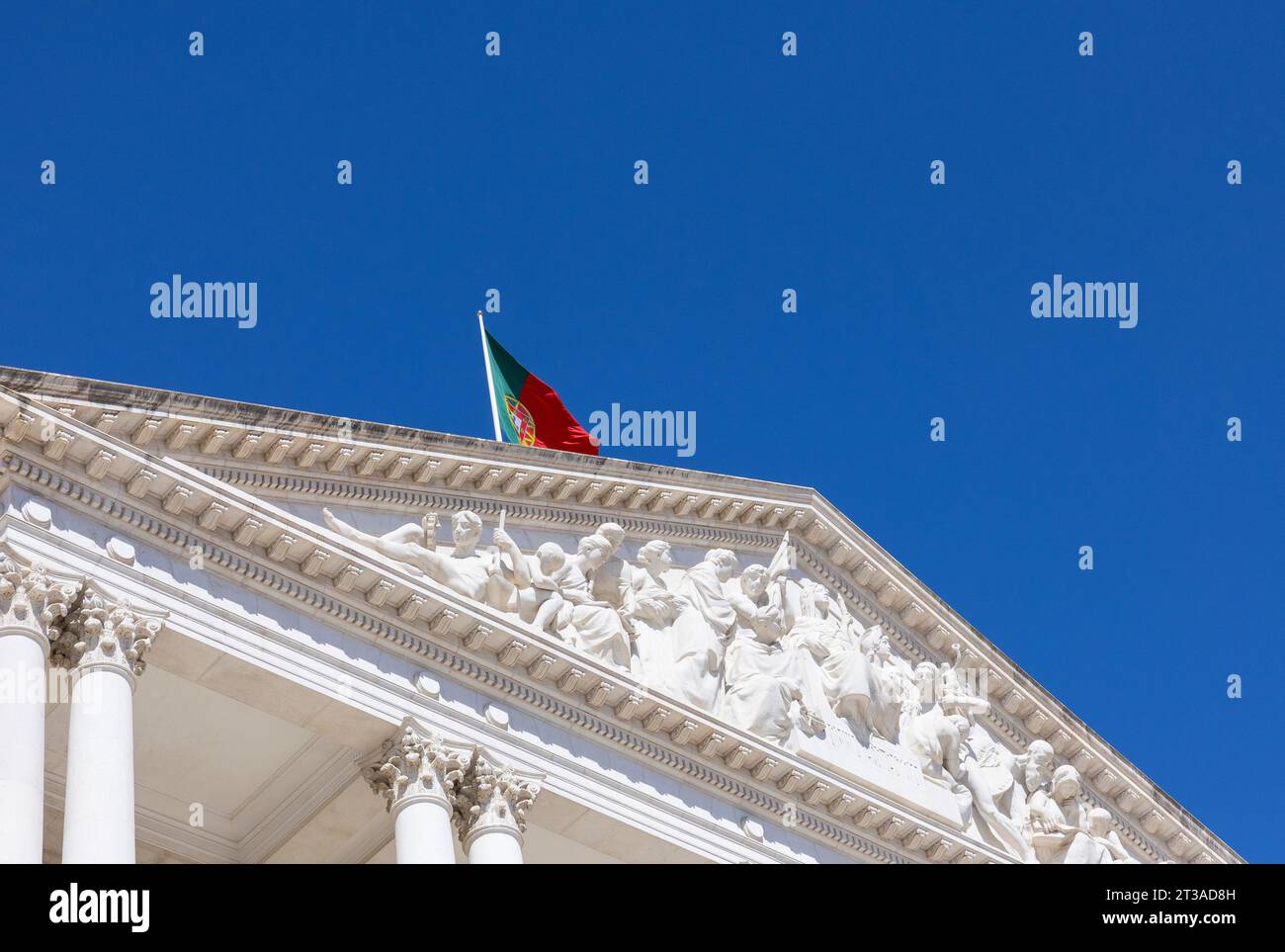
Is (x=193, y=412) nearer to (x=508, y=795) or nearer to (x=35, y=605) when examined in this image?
(x=35, y=605)

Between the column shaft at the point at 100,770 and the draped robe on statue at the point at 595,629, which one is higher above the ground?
the draped robe on statue at the point at 595,629

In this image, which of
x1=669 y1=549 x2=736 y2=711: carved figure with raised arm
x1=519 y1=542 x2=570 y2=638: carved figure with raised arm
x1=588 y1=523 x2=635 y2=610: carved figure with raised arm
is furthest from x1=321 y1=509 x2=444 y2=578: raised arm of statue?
x1=669 y1=549 x2=736 y2=711: carved figure with raised arm

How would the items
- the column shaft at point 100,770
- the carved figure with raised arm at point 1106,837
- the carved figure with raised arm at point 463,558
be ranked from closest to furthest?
the column shaft at point 100,770, the carved figure with raised arm at point 463,558, the carved figure with raised arm at point 1106,837

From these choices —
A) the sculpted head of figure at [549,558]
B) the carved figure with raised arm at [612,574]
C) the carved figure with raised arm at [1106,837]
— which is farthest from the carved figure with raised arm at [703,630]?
the carved figure with raised arm at [1106,837]

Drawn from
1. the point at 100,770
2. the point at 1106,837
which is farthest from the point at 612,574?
the point at 1106,837

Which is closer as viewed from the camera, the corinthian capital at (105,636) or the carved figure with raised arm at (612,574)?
the corinthian capital at (105,636)

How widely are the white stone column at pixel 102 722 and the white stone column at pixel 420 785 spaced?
3254 mm

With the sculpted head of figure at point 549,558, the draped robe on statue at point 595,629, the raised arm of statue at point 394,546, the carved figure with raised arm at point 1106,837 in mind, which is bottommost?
the carved figure with raised arm at point 1106,837

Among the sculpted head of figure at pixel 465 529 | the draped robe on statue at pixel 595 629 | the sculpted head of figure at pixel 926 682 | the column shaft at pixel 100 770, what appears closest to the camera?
the column shaft at pixel 100 770

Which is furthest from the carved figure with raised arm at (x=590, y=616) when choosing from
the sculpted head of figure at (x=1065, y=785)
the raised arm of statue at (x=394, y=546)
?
the sculpted head of figure at (x=1065, y=785)

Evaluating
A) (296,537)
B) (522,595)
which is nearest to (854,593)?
(522,595)

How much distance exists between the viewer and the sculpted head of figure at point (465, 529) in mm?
27062

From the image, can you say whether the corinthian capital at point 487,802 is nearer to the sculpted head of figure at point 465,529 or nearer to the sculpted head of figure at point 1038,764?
the sculpted head of figure at point 465,529
